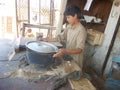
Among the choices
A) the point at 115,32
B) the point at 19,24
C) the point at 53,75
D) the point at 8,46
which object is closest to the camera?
the point at 53,75

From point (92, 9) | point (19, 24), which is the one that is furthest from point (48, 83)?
point (19, 24)

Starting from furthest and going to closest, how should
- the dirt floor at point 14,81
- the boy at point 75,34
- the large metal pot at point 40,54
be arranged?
the boy at point 75,34 < the large metal pot at point 40,54 < the dirt floor at point 14,81

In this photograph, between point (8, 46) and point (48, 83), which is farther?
point (8, 46)

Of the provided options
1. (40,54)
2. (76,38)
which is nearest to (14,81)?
(40,54)

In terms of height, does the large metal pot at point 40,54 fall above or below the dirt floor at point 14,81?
above

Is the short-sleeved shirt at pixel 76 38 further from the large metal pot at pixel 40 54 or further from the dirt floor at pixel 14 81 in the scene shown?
the dirt floor at pixel 14 81

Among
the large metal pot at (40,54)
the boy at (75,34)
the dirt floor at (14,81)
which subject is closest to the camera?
the dirt floor at (14,81)

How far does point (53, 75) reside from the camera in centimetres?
168

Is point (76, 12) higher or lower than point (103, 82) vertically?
higher

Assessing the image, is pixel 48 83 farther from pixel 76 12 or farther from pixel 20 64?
pixel 76 12

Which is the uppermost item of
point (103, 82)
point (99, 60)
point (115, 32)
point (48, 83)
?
point (115, 32)

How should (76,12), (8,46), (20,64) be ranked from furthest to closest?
(8,46), (76,12), (20,64)

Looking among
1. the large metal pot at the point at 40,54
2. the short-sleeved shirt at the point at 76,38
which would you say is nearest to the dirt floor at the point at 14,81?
the large metal pot at the point at 40,54

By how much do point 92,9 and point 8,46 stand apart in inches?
79.9
